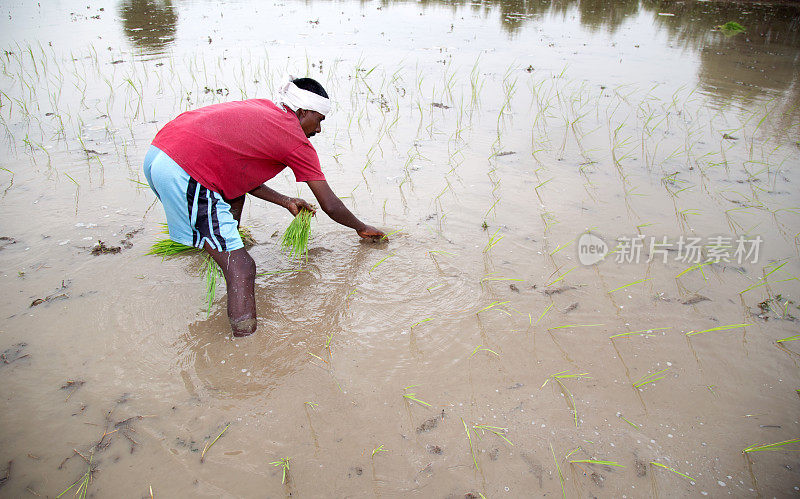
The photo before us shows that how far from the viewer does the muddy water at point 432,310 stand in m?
1.63

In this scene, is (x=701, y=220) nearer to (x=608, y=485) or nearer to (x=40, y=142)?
(x=608, y=485)

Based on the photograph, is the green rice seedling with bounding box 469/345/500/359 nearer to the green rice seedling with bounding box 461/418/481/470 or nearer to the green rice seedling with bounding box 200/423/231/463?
the green rice seedling with bounding box 461/418/481/470

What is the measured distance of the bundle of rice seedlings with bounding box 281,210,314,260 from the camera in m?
2.53

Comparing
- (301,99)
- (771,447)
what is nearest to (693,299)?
(771,447)

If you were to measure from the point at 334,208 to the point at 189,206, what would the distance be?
713 millimetres

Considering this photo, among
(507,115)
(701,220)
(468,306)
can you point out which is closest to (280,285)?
(468,306)

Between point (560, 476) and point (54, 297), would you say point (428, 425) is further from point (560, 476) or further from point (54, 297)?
point (54, 297)

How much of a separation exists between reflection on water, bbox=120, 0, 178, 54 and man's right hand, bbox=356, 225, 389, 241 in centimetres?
569

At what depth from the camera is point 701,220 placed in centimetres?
306

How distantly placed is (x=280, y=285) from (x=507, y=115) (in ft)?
10.8

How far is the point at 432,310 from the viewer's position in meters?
2.35

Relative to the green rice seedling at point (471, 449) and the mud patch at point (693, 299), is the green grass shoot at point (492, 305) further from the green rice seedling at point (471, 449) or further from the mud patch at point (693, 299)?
the mud patch at point (693, 299)

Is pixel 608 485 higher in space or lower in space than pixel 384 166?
lower

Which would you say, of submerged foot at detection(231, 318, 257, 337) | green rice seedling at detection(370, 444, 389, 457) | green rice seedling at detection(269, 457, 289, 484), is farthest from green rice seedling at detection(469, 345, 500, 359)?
submerged foot at detection(231, 318, 257, 337)
